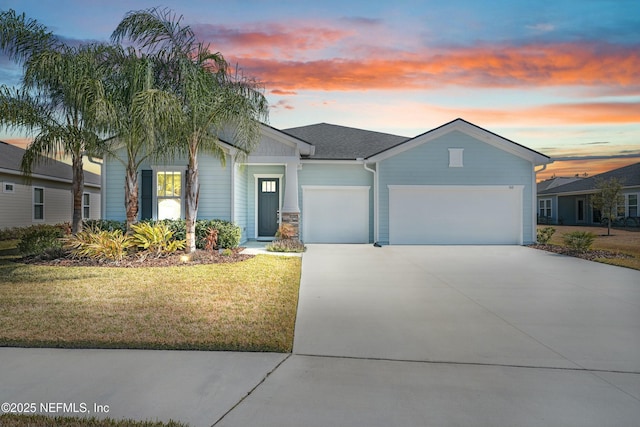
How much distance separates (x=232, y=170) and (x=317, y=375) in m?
A: 10.7

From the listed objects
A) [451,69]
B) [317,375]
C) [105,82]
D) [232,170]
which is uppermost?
[451,69]

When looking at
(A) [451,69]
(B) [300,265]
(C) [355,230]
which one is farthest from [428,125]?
(B) [300,265]

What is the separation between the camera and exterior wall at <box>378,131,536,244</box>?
1566cm

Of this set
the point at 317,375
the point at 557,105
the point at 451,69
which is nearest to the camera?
the point at 317,375

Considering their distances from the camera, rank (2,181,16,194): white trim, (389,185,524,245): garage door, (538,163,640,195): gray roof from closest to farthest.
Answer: (389,185,524,245): garage door → (2,181,16,194): white trim → (538,163,640,195): gray roof

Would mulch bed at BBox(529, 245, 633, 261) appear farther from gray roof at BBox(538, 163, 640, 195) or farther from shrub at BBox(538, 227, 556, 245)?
gray roof at BBox(538, 163, 640, 195)

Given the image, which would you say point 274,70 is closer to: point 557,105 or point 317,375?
point 557,105

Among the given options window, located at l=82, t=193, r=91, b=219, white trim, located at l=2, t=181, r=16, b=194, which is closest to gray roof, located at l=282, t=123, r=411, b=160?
white trim, located at l=2, t=181, r=16, b=194

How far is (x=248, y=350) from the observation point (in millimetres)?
4102

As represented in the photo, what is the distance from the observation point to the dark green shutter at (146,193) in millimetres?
13391

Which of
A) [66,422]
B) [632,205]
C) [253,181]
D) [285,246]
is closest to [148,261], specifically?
[285,246]

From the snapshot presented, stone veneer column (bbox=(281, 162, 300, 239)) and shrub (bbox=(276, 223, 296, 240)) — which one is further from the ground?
→ stone veneer column (bbox=(281, 162, 300, 239))

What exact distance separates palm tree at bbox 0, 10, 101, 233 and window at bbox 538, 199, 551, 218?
3515 cm

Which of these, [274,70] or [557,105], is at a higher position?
[274,70]
